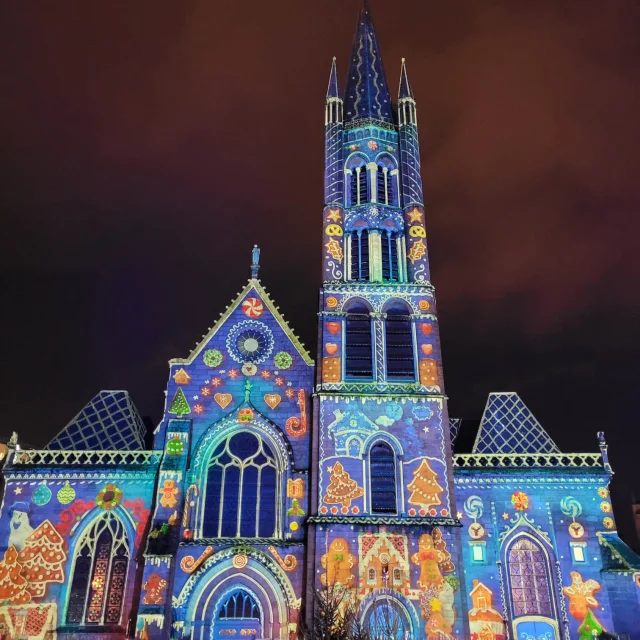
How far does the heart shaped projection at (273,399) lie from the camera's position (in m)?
33.9

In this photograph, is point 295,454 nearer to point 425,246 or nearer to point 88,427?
point 88,427

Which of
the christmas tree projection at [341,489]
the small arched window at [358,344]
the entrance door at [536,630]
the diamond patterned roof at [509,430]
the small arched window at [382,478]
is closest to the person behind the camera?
the entrance door at [536,630]

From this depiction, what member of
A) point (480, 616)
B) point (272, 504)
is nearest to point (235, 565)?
point (272, 504)

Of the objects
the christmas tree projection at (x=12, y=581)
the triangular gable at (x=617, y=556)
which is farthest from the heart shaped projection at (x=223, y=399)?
the triangular gable at (x=617, y=556)

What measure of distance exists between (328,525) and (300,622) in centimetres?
406

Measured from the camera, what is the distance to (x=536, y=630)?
2991cm

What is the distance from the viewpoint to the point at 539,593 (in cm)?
3061

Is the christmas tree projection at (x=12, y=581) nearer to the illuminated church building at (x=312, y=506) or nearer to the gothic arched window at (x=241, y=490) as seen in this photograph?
the illuminated church building at (x=312, y=506)

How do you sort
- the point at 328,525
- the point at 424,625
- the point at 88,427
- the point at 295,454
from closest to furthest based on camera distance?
1. the point at 424,625
2. the point at 328,525
3. the point at 295,454
4. the point at 88,427

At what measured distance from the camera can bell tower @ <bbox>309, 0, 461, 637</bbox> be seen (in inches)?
1160

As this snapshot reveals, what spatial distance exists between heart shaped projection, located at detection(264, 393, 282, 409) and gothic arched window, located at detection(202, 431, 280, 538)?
5.65ft

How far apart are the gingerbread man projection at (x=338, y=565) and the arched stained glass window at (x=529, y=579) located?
7.57 meters

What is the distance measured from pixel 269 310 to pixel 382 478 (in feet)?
35.0

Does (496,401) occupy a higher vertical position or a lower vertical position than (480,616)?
Result: higher
